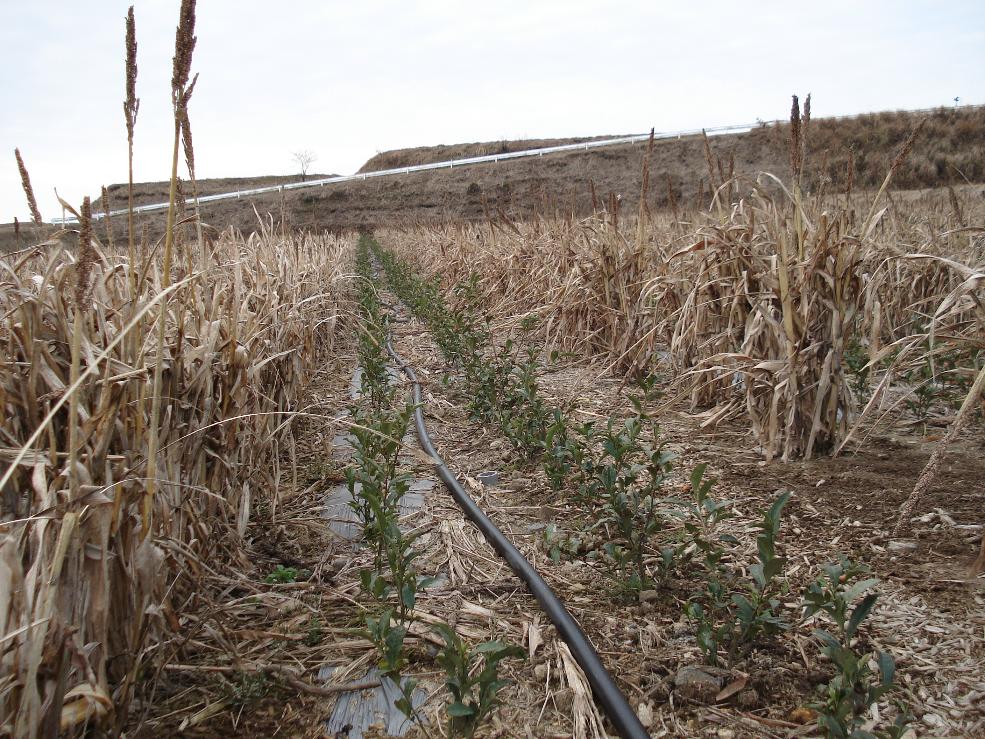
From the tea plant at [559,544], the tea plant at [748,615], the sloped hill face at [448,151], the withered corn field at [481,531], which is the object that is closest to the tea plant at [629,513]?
the withered corn field at [481,531]

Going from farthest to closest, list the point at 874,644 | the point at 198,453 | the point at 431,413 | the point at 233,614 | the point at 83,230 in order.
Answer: the point at 431,413 → the point at 198,453 → the point at 233,614 → the point at 874,644 → the point at 83,230

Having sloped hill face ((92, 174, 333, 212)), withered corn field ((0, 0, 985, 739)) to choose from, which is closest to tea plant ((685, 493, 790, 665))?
withered corn field ((0, 0, 985, 739))

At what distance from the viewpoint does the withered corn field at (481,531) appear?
1.38 metres

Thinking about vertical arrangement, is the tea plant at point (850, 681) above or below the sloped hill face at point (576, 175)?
below

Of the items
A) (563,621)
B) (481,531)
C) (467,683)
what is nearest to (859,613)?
(563,621)

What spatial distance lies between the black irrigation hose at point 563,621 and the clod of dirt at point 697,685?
0.52 feet

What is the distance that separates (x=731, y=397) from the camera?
337cm

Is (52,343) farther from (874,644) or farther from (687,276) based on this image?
(687,276)

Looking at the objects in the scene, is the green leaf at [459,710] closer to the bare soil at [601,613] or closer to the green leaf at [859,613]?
the bare soil at [601,613]

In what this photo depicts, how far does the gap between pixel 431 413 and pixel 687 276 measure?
5.78 feet

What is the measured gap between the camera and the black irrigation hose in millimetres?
1492

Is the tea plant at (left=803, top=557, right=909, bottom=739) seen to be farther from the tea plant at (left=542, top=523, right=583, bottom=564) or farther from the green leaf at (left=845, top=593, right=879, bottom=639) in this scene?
the tea plant at (left=542, top=523, right=583, bottom=564)

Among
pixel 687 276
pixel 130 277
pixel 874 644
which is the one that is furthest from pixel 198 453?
pixel 687 276

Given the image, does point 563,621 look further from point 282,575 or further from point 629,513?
point 282,575
